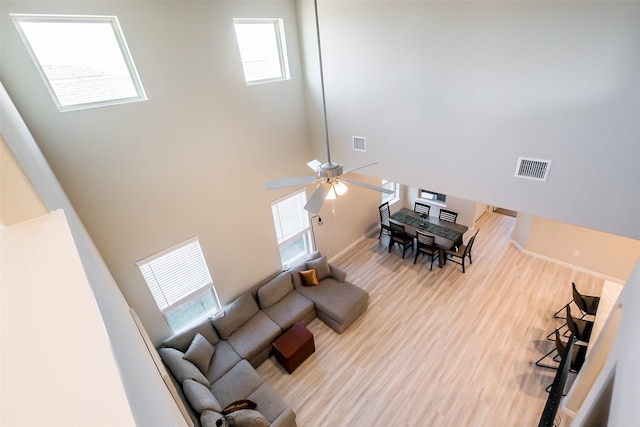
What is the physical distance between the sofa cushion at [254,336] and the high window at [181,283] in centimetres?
69

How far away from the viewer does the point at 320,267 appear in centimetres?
595

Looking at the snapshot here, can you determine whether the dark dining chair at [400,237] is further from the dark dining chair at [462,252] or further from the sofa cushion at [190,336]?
the sofa cushion at [190,336]

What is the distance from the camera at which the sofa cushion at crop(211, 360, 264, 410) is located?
4.08m

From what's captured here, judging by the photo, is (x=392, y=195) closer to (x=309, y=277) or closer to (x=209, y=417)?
(x=309, y=277)

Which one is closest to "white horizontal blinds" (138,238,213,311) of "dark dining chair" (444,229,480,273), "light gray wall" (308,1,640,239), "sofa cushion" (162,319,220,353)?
"sofa cushion" (162,319,220,353)

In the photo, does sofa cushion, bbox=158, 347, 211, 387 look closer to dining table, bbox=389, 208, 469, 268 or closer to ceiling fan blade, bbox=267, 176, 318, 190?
ceiling fan blade, bbox=267, 176, 318, 190

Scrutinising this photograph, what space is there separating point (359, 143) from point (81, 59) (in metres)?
3.83

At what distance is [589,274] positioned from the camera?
19.7 ft

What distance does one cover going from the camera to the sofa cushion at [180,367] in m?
3.98

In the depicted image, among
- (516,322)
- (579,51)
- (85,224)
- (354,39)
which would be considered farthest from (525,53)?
(85,224)

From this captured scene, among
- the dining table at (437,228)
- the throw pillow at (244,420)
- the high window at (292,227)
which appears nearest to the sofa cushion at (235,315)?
the high window at (292,227)

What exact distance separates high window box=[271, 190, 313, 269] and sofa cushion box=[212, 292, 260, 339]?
1.13 m

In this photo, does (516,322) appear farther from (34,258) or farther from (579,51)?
(34,258)

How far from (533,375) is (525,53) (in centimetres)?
457
